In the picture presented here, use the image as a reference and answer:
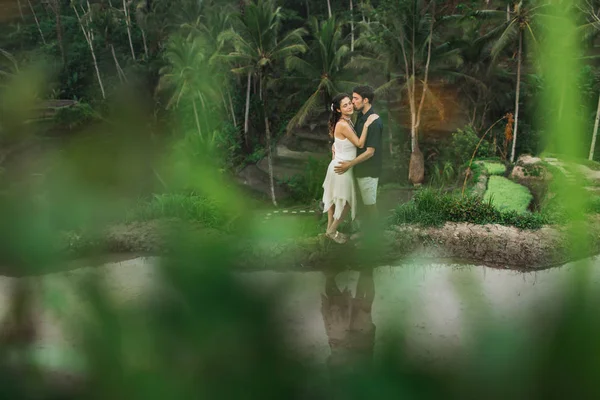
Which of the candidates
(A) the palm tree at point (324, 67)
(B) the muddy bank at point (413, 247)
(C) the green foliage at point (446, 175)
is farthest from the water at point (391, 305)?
(A) the palm tree at point (324, 67)

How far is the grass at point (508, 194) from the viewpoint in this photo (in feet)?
29.0

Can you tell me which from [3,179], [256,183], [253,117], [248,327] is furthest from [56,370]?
[253,117]

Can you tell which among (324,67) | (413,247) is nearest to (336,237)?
(413,247)

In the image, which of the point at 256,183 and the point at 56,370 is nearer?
the point at 56,370

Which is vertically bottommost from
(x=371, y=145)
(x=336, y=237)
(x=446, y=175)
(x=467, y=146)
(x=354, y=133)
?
(x=446, y=175)

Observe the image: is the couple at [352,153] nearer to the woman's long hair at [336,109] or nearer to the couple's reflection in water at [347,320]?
the woman's long hair at [336,109]

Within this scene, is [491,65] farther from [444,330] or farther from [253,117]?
[444,330]

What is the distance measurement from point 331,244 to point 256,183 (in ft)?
63.0

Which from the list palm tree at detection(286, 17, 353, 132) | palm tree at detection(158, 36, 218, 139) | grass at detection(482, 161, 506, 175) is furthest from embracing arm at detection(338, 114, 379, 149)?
palm tree at detection(158, 36, 218, 139)

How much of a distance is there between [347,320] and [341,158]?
6.13ft

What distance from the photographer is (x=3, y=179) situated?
918 inches

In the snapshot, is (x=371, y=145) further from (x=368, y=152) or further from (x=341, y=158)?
(x=341, y=158)

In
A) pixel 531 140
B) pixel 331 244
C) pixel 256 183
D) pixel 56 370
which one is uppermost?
pixel 56 370

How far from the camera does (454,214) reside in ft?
21.8
